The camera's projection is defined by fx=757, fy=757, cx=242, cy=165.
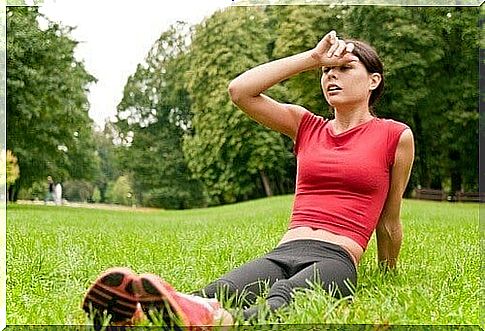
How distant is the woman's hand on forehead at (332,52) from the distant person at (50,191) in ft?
11.7

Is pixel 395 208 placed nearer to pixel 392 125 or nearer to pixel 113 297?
pixel 392 125

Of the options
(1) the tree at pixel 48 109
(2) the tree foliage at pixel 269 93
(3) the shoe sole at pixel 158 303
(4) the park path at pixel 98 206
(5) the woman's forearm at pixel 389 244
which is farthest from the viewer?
(4) the park path at pixel 98 206

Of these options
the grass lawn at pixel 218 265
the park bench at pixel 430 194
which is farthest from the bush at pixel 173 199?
the park bench at pixel 430 194

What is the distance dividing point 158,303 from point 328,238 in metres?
0.53

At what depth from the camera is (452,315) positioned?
58.4 inches

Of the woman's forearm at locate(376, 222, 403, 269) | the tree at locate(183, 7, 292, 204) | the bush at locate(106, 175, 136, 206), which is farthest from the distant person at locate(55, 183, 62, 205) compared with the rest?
the woman's forearm at locate(376, 222, 403, 269)

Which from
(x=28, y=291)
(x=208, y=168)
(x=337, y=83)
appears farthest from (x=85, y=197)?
(x=337, y=83)

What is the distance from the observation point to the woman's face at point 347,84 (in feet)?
5.34

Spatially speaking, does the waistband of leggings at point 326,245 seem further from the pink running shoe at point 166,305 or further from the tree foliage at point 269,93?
the tree foliage at point 269,93

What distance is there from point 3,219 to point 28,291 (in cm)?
20

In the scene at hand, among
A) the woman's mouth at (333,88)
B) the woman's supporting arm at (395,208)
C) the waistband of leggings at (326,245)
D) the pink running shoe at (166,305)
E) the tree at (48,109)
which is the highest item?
the tree at (48,109)

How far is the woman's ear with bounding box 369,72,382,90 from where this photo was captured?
5.44ft

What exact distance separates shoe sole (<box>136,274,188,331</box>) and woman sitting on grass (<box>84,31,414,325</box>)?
27 cm

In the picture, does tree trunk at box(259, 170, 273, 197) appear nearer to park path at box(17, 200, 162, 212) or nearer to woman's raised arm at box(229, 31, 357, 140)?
park path at box(17, 200, 162, 212)
